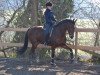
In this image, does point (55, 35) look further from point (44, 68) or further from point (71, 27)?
point (44, 68)

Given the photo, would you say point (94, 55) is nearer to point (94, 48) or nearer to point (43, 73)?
point (94, 48)

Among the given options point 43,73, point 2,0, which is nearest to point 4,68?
point 43,73

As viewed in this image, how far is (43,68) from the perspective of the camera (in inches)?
496

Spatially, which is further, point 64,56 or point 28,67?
point 64,56

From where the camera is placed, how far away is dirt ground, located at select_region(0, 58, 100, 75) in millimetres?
11719

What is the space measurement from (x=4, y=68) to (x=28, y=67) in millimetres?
928

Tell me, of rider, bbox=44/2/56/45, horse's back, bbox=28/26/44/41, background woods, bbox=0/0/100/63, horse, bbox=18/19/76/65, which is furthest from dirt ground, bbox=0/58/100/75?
background woods, bbox=0/0/100/63

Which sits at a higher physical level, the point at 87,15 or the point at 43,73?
the point at 87,15

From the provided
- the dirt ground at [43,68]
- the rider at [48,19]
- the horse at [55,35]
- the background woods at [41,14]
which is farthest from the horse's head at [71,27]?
the background woods at [41,14]

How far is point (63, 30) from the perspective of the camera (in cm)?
1319

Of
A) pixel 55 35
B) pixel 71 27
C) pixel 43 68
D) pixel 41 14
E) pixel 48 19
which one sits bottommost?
pixel 43 68

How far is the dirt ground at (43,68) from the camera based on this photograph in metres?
11.7

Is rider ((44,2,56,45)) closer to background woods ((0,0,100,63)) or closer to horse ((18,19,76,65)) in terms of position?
horse ((18,19,76,65))

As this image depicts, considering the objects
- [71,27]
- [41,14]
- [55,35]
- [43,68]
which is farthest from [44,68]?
[41,14]
